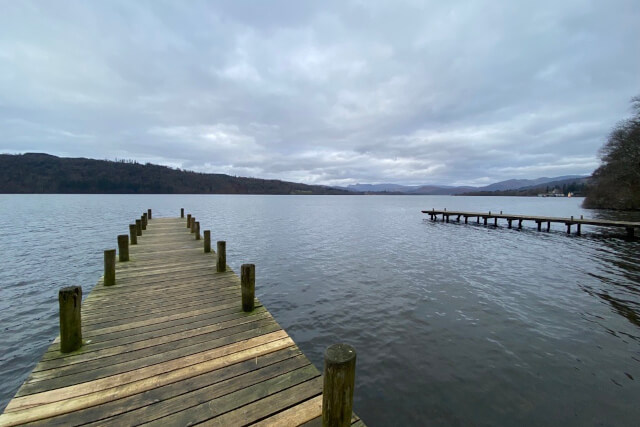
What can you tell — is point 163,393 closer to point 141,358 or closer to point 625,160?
point 141,358

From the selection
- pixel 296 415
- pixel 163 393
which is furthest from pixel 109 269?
pixel 296 415

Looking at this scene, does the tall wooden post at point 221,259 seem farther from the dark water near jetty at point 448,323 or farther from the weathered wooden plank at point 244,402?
the weathered wooden plank at point 244,402

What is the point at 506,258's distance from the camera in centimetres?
1736

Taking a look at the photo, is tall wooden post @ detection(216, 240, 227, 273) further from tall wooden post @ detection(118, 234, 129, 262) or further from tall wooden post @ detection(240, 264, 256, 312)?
tall wooden post @ detection(118, 234, 129, 262)

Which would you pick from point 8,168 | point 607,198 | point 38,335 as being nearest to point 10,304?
point 38,335

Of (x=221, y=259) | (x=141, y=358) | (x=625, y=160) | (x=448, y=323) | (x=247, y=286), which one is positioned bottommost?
(x=448, y=323)

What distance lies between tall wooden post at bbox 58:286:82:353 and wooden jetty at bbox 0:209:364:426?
0.01 m

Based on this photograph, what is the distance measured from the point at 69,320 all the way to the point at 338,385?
492 cm

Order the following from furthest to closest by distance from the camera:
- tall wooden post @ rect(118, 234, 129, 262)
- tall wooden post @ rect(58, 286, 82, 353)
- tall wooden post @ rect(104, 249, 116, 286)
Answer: tall wooden post @ rect(118, 234, 129, 262), tall wooden post @ rect(104, 249, 116, 286), tall wooden post @ rect(58, 286, 82, 353)

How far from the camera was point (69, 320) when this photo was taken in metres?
4.77

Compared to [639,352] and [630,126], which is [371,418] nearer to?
[639,352]

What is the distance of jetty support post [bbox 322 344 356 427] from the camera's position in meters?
2.79

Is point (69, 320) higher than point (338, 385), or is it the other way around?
point (338, 385)

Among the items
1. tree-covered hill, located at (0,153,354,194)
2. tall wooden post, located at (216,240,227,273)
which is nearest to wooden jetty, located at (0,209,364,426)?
tall wooden post, located at (216,240,227,273)
